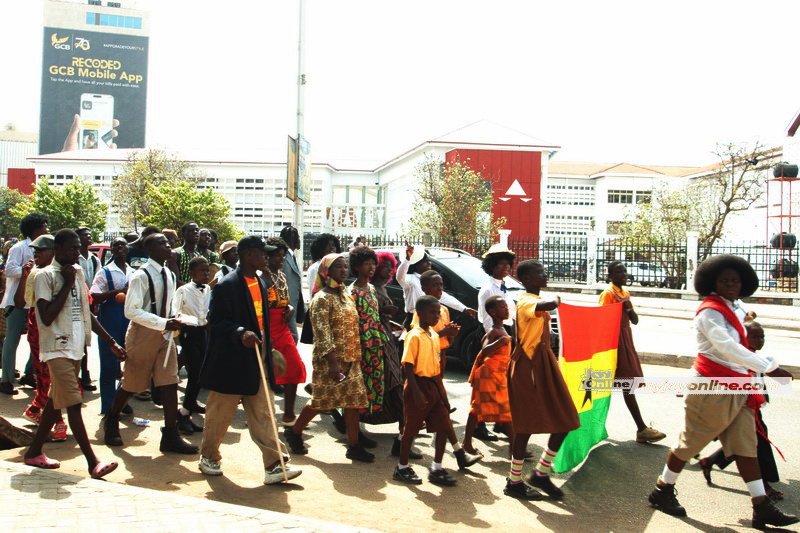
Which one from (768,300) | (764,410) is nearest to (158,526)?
(764,410)

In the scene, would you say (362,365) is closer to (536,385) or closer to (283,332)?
(283,332)

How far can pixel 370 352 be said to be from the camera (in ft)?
19.0

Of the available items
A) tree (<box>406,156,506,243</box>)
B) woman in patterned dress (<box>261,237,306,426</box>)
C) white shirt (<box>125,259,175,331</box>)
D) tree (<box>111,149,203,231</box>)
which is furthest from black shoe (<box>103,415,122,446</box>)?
tree (<box>111,149,203,231</box>)

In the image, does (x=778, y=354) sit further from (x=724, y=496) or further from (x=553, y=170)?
(x=553, y=170)

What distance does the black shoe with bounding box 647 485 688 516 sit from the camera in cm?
452

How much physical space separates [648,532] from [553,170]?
225 ft

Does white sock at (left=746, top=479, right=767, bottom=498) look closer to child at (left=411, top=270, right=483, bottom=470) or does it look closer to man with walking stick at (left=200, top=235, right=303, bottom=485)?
child at (left=411, top=270, right=483, bottom=470)

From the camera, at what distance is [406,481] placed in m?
5.08

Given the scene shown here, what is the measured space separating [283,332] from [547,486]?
2.82 metres

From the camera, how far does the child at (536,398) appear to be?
4809 mm

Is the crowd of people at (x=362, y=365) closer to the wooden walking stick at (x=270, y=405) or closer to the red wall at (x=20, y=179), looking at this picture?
the wooden walking stick at (x=270, y=405)

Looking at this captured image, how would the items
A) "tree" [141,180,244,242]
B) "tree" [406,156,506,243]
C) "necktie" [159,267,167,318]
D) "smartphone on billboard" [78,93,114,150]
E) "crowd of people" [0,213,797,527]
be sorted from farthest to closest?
"smartphone on billboard" [78,93,114,150] → "tree" [406,156,506,243] → "tree" [141,180,244,242] → "necktie" [159,267,167,318] → "crowd of people" [0,213,797,527]

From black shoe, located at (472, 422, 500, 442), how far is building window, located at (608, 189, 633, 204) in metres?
65.8

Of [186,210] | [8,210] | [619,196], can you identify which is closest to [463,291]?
[186,210]
